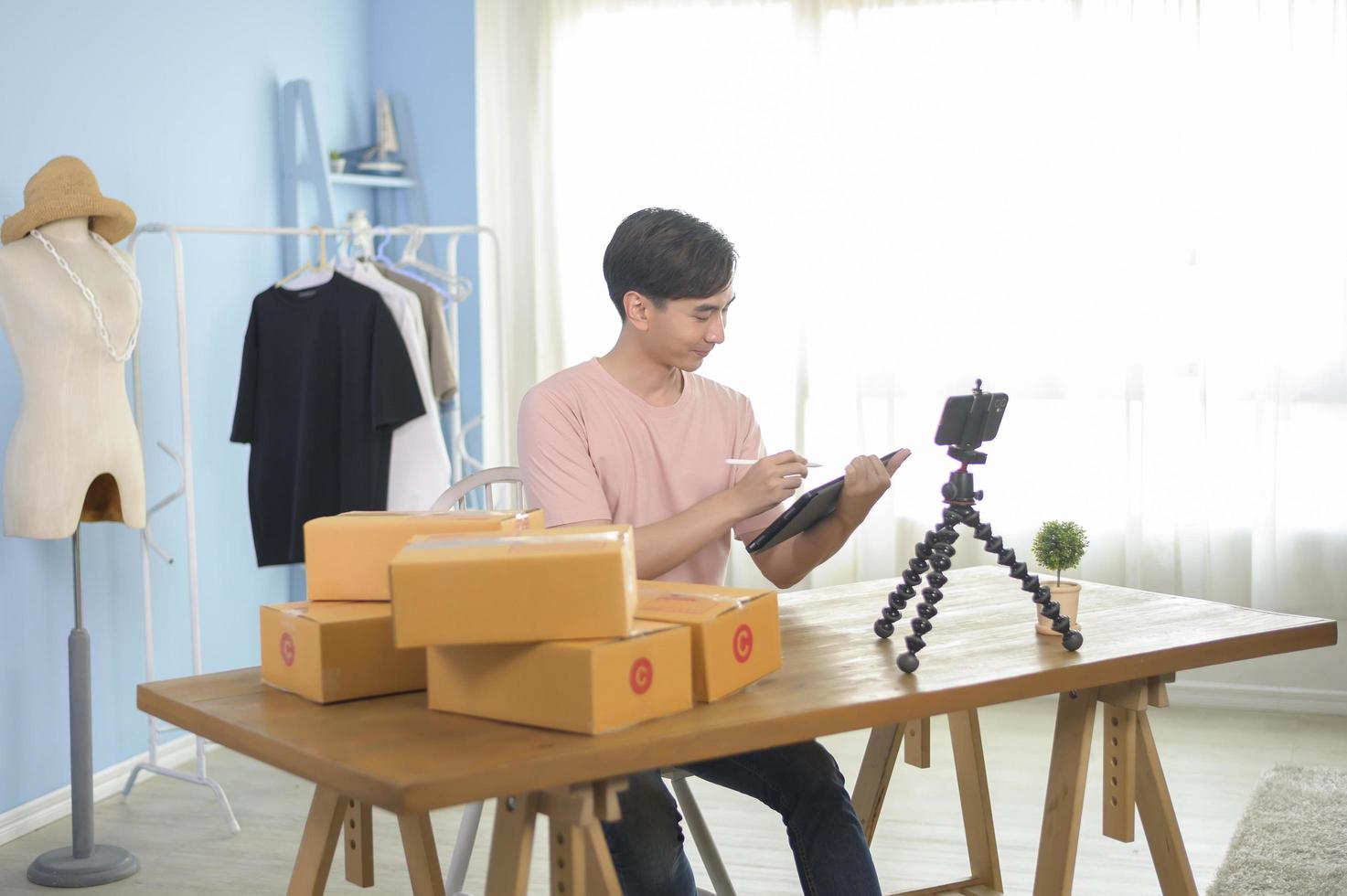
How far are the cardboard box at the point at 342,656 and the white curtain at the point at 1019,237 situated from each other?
279cm

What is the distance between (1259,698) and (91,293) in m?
3.35

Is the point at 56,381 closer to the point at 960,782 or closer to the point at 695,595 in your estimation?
the point at 695,595

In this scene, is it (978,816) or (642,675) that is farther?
(978,816)

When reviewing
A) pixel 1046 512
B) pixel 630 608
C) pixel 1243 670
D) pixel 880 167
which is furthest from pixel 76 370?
pixel 1243 670

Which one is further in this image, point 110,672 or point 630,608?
point 110,672

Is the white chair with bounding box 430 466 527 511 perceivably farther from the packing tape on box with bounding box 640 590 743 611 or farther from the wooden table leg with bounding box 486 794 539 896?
the wooden table leg with bounding box 486 794 539 896

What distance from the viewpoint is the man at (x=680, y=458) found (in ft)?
6.38

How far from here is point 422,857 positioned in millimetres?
1692

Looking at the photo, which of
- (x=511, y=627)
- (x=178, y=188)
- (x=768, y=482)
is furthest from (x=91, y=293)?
(x=511, y=627)

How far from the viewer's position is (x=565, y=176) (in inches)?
173

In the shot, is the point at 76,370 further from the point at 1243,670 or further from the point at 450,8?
the point at 1243,670

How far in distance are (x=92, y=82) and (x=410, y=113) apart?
47.6 inches

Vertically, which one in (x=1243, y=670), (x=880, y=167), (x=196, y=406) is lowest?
(x=1243, y=670)

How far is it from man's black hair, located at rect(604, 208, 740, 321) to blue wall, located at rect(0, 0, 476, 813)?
1.66 metres
